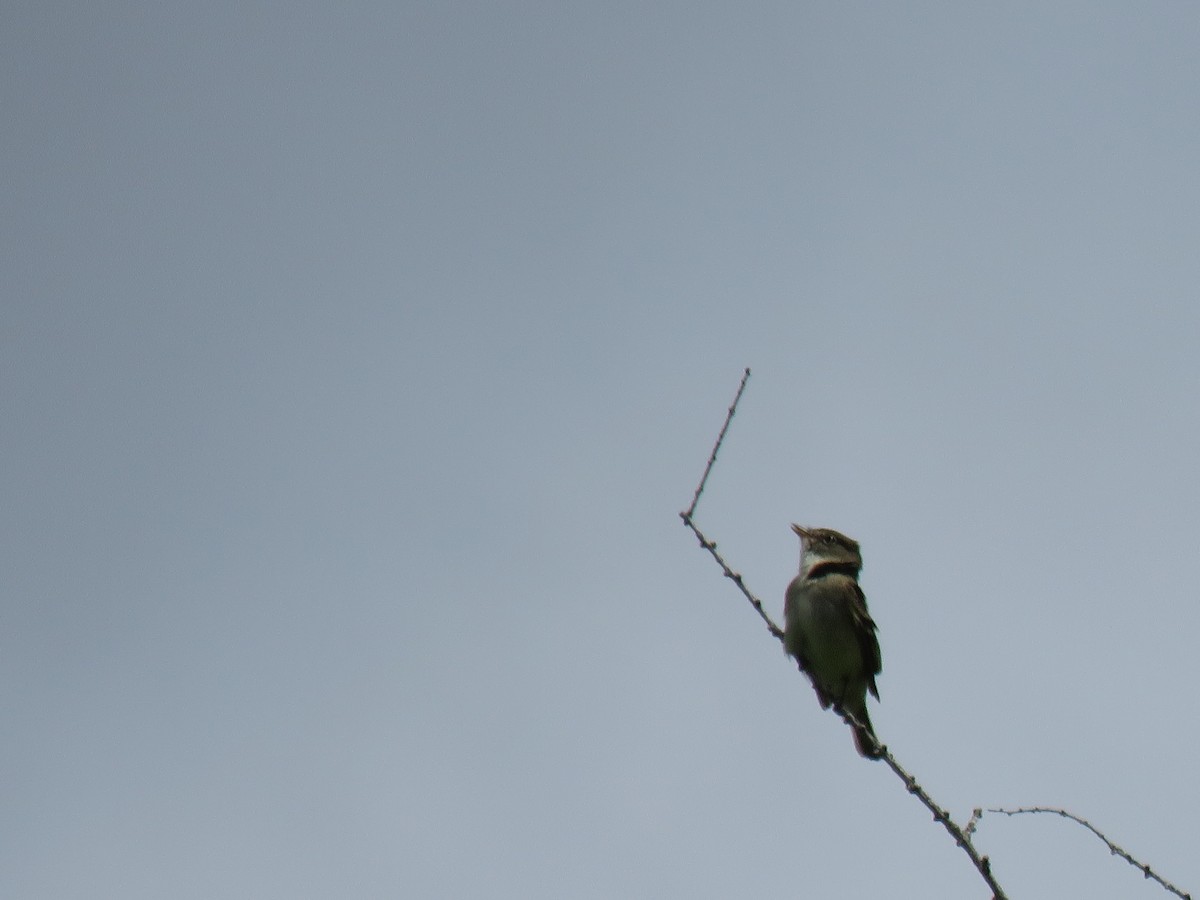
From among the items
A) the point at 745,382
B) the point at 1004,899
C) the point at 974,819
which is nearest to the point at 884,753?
the point at 974,819

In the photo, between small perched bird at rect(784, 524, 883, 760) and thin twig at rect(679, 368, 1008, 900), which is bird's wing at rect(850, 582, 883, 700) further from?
thin twig at rect(679, 368, 1008, 900)

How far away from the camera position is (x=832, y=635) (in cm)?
1069

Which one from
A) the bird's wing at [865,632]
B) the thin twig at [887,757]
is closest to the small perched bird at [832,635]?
the bird's wing at [865,632]

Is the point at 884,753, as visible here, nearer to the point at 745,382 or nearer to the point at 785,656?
the point at 745,382

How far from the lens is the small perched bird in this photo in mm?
10703

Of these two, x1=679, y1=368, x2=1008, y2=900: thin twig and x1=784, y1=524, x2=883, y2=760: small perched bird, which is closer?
x1=679, y1=368, x2=1008, y2=900: thin twig

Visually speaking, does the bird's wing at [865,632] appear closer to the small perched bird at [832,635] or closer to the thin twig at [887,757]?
the small perched bird at [832,635]

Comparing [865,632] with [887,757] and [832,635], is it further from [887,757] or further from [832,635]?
[887,757]

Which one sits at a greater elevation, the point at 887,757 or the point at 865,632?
the point at 865,632

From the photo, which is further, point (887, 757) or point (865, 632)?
point (865, 632)

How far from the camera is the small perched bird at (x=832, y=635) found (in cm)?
1070

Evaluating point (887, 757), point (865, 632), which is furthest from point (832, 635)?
point (887, 757)

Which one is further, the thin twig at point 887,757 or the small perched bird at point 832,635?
the small perched bird at point 832,635

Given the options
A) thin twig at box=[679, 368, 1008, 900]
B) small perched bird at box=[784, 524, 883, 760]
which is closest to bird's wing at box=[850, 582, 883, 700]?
small perched bird at box=[784, 524, 883, 760]
